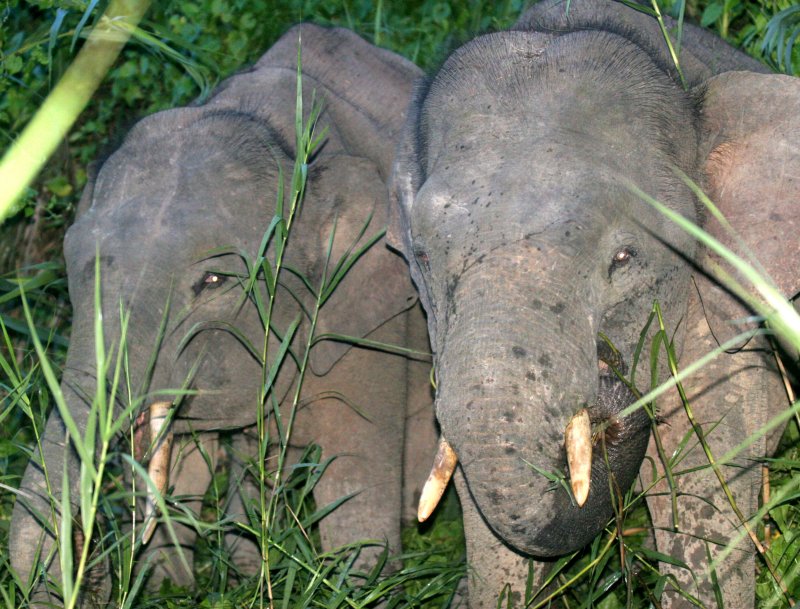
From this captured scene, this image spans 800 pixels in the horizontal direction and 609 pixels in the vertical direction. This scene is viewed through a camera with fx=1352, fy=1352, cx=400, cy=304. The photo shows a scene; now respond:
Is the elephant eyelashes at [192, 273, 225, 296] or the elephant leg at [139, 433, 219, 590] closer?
the elephant eyelashes at [192, 273, 225, 296]

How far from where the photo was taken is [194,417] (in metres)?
4.11

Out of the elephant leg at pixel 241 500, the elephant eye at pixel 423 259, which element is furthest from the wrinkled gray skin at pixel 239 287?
the elephant eye at pixel 423 259

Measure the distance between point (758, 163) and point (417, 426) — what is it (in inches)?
72.5

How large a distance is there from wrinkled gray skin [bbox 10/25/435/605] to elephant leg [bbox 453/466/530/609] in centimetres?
65

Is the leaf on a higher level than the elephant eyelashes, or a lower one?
higher

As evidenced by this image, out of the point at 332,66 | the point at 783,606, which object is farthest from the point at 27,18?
the point at 783,606

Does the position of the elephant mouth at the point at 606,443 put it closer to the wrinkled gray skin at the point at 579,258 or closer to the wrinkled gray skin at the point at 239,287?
the wrinkled gray skin at the point at 579,258

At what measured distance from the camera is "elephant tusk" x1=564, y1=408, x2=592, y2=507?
111 inches

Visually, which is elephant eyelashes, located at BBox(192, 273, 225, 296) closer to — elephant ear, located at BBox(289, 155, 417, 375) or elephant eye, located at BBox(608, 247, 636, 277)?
elephant ear, located at BBox(289, 155, 417, 375)

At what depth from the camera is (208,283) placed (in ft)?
13.0

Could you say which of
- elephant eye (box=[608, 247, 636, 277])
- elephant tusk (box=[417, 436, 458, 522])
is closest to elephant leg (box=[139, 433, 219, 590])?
elephant tusk (box=[417, 436, 458, 522])

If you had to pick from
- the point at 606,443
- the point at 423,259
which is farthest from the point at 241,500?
the point at 606,443

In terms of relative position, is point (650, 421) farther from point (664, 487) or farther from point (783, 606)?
point (783, 606)

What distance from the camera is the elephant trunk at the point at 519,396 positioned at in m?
2.79
